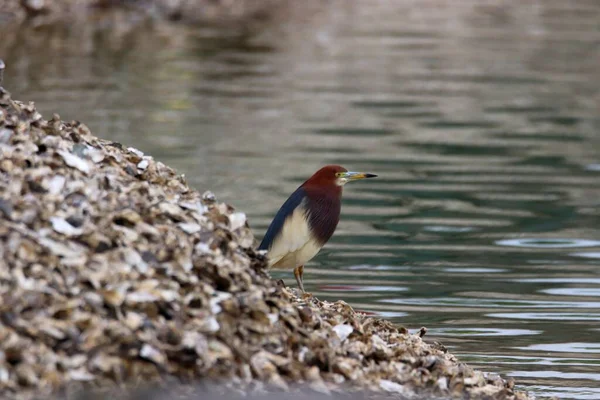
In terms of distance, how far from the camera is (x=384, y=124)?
16328 mm

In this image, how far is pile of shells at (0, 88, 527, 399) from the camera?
527 centimetres

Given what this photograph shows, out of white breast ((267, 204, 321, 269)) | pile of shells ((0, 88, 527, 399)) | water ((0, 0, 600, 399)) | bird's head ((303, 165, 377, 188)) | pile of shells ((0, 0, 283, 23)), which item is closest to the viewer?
pile of shells ((0, 88, 527, 399))

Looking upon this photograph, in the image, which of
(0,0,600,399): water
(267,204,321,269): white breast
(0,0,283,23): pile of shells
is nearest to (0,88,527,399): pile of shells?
(267,204,321,269): white breast

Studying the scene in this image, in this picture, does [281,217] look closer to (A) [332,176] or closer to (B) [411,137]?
(A) [332,176]

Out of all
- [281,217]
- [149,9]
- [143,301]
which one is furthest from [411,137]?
[149,9]

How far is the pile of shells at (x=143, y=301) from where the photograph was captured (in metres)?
5.27

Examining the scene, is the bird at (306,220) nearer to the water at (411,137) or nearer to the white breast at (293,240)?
the white breast at (293,240)

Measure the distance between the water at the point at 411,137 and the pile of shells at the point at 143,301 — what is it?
133cm

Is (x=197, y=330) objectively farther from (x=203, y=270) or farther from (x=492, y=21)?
(x=492, y=21)

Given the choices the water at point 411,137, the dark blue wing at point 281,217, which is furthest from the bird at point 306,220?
the water at point 411,137

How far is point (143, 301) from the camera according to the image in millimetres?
5539

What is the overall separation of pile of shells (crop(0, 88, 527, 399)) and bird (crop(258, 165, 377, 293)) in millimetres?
430

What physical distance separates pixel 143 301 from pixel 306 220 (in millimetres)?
1794

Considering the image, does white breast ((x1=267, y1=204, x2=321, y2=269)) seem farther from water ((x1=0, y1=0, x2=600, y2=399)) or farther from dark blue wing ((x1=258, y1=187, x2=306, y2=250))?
water ((x1=0, y1=0, x2=600, y2=399))
